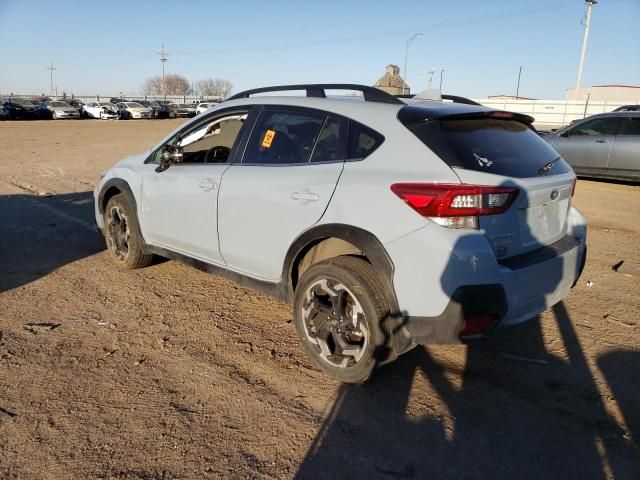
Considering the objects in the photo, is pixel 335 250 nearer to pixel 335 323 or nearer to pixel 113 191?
pixel 335 323

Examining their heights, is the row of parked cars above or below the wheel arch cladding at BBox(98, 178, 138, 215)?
above

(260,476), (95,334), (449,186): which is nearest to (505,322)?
(449,186)

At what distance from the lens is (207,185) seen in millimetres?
3955

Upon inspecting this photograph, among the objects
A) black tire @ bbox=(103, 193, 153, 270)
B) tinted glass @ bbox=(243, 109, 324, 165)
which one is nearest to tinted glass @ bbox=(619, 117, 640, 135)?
tinted glass @ bbox=(243, 109, 324, 165)

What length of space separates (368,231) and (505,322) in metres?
0.92

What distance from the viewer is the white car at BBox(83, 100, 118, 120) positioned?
42938 millimetres

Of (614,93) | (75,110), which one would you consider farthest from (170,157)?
(614,93)

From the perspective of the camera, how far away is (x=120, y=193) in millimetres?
5051

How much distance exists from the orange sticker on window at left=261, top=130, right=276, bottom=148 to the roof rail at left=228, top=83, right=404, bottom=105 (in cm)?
38

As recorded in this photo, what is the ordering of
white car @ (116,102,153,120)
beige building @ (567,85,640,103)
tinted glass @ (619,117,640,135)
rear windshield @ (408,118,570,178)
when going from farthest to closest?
beige building @ (567,85,640,103) < white car @ (116,102,153,120) < tinted glass @ (619,117,640,135) < rear windshield @ (408,118,570,178)

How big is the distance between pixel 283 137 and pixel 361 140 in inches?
28.0

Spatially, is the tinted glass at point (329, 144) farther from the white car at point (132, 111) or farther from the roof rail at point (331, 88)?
the white car at point (132, 111)

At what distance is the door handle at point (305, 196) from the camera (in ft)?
10.5

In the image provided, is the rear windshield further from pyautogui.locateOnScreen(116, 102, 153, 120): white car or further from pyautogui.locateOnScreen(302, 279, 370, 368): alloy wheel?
pyautogui.locateOnScreen(116, 102, 153, 120): white car
